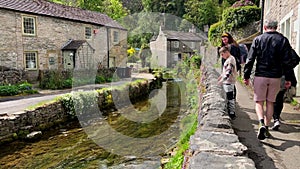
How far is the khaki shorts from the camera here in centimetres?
421

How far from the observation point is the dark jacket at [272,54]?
163 inches

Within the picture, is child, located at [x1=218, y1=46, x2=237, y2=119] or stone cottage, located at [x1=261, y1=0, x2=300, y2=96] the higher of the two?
stone cottage, located at [x1=261, y1=0, x2=300, y2=96]

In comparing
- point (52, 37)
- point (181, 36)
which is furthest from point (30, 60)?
point (181, 36)

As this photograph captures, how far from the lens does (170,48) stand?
41156mm

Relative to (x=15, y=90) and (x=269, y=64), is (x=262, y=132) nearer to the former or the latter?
(x=269, y=64)

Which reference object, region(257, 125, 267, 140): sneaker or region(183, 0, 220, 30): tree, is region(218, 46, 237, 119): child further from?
region(183, 0, 220, 30): tree

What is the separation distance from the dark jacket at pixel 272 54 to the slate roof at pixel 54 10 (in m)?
16.0

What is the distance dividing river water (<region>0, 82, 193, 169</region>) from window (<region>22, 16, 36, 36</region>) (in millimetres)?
9301

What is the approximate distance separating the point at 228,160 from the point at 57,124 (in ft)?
31.9

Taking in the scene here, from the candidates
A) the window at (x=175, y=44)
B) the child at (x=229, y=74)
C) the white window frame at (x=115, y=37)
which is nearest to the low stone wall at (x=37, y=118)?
the child at (x=229, y=74)

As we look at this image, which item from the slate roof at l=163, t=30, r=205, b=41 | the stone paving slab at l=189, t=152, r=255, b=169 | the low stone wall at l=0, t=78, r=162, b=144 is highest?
the slate roof at l=163, t=30, r=205, b=41

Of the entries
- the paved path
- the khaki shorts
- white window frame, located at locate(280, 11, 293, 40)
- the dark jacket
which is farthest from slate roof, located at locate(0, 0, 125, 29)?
the khaki shorts

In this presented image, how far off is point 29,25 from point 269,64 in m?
17.5

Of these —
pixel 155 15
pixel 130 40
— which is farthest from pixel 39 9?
pixel 155 15
